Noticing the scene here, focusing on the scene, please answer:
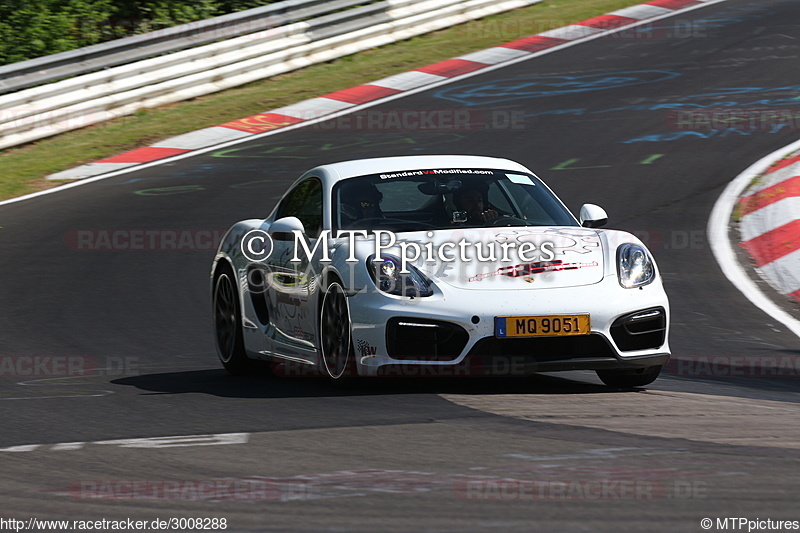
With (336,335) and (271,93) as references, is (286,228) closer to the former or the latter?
(336,335)

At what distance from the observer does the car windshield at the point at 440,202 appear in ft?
23.6

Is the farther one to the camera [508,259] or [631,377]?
[631,377]

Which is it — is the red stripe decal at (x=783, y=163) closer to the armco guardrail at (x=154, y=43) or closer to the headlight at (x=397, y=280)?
the headlight at (x=397, y=280)

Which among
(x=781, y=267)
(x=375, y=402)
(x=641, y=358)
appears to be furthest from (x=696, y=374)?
(x=781, y=267)

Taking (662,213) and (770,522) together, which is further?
(662,213)

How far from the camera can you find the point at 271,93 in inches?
722

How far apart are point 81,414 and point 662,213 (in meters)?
6.91

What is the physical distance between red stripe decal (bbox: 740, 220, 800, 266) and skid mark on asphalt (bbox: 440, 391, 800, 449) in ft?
13.5

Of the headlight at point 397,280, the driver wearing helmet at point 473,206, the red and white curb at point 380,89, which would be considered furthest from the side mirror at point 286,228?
the red and white curb at point 380,89

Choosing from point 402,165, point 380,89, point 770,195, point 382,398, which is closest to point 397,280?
point 382,398

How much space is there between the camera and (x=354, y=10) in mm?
20609

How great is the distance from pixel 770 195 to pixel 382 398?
6.57 meters

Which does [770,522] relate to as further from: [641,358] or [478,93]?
[478,93]

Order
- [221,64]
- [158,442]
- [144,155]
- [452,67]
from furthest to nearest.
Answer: [452,67]
[221,64]
[144,155]
[158,442]
